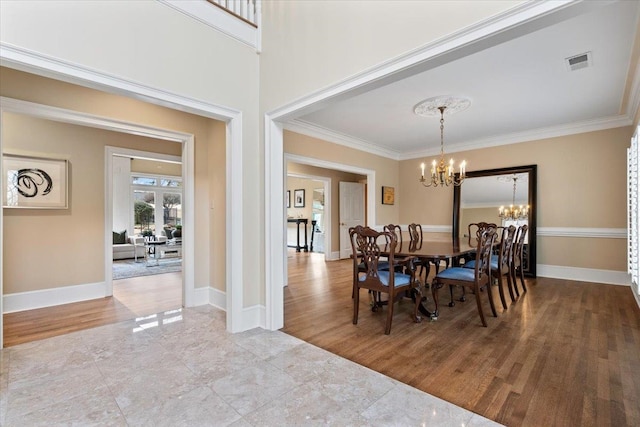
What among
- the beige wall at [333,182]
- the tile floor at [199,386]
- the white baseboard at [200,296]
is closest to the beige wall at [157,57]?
the white baseboard at [200,296]

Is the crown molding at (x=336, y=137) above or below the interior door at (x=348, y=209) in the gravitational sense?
above

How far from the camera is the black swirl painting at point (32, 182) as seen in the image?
137 inches

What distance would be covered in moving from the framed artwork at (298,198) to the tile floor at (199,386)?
708cm

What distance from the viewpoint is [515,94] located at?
11.7ft

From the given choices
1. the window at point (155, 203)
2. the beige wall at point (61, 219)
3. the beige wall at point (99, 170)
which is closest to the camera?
the beige wall at point (99, 170)

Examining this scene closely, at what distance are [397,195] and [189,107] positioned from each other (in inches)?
202

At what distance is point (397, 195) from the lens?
22.1 ft

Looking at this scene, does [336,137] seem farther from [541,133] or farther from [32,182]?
[32,182]

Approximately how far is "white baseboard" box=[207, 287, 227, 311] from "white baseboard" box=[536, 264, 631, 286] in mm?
5056

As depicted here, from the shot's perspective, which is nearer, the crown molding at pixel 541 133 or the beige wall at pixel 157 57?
the beige wall at pixel 157 57

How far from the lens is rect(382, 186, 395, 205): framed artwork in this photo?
20.7 ft

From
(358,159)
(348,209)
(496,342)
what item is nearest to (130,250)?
(348,209)

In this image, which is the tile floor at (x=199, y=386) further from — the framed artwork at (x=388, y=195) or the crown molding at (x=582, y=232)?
the crown molding at (x=582, y=232)

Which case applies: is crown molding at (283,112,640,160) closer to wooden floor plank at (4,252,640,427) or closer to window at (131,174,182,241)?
wooden floor plank at (4,252,640,427)
